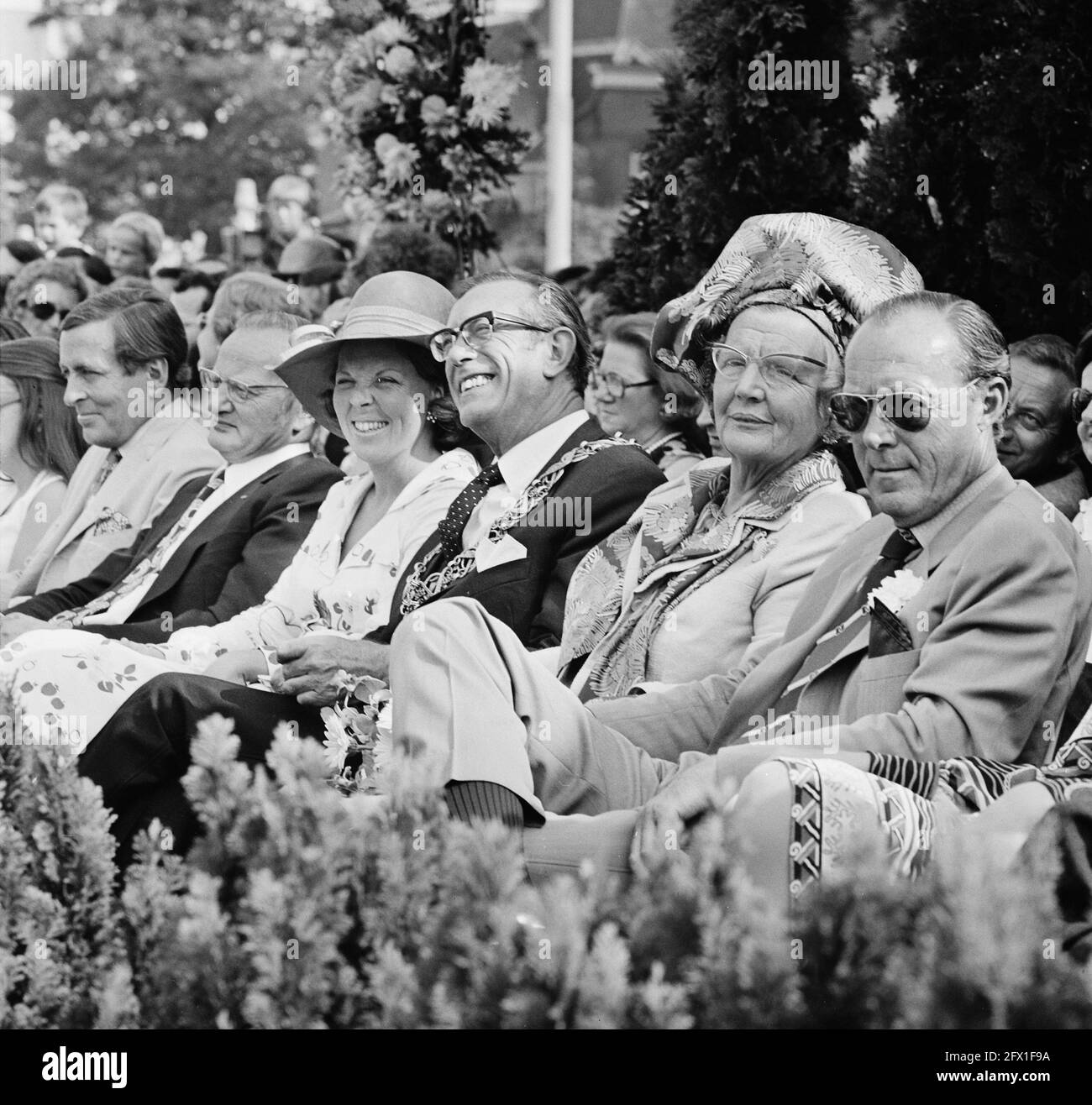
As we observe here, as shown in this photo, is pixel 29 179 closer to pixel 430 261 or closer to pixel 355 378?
pixel 430 261

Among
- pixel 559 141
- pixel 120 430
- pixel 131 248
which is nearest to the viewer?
pixel 120 430

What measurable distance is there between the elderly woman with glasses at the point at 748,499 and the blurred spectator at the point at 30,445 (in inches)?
155

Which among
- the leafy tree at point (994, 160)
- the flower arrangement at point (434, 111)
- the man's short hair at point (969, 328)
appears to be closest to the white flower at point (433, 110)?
the flower arrangement at point (434, 111)

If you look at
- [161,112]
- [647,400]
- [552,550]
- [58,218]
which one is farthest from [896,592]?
[161,112]

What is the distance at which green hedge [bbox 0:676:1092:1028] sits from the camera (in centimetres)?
215

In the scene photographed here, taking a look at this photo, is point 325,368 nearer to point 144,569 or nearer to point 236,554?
point 236,554

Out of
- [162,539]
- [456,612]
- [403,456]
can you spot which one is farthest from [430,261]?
[456,612]

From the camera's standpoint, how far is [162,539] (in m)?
7.02

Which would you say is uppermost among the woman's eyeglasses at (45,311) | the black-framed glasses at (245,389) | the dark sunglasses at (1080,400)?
the woman's eyeglasses at (45,311)

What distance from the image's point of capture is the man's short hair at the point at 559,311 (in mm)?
5559

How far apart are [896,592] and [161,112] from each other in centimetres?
3553

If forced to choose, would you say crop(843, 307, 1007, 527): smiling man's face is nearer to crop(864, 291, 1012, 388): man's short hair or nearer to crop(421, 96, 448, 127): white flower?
crop(864, 291, 1012, 388): man's short hair

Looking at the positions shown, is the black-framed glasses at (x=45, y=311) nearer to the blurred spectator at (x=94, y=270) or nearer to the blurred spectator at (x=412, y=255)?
the blurred spectator at (x=94, y=270)

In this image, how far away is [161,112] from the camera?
122 feet
